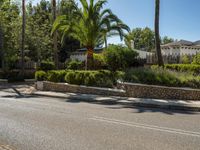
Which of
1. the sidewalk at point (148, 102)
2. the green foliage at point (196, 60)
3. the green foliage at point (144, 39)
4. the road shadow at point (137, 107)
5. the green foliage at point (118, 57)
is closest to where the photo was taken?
the road shadow at point (137, 107)

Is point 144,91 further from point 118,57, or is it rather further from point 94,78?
point 118,57

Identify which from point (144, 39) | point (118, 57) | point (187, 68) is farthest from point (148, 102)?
point (144, 39)

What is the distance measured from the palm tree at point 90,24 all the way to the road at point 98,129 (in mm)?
11883

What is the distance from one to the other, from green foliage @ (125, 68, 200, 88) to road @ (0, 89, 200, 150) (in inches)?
167

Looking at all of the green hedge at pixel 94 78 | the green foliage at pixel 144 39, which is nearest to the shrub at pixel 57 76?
the green hedge at pixel 94 78

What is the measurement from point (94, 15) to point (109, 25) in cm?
143

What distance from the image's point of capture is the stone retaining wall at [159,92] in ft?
51.3

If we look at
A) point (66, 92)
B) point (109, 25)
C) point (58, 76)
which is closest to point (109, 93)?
point (66, 92)

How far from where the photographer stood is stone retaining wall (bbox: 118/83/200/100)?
15629 mm

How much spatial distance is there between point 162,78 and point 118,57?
21.6 feet

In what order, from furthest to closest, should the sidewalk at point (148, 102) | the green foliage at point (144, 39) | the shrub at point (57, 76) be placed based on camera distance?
1. the green foliage at point (144, 39)
2. the shrub at point (57, 76)
3. the sidewalk at point (148, 102)

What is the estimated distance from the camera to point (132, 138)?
26.0ft

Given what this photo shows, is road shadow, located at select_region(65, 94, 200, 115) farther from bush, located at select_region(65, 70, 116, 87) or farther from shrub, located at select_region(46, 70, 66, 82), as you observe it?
shrub, located at select_region(46, 70, 66, 82)

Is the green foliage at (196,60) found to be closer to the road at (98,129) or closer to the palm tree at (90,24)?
the palm tree at (90,24)
